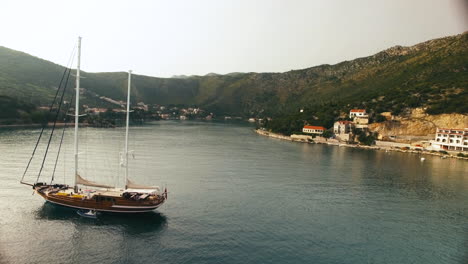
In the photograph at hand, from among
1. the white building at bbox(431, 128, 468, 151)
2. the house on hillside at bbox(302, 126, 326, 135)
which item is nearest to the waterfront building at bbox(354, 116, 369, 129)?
the house on hillside at bbox(302, 126, 326, 135)

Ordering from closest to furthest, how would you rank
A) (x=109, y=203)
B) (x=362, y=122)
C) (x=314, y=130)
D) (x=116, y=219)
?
(x=116, y=219)
(x=109, y=203)
(x=362, y=122)
(x=314, y=130)

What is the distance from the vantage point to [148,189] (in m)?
38.0

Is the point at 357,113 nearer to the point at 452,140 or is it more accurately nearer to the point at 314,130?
the point at 314,130

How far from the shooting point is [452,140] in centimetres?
9525

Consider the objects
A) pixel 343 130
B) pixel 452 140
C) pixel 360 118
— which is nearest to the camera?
pixel 452 140

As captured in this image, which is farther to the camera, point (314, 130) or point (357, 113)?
point (357, 113)

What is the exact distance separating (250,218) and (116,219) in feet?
46.3

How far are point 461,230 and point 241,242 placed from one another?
2346 cm

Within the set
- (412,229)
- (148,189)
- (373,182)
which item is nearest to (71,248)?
(148,189)

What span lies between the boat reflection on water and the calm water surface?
0.33 ft

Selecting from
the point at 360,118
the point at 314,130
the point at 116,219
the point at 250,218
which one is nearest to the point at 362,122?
the point at 360,118

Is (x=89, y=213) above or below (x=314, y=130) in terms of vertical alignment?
below

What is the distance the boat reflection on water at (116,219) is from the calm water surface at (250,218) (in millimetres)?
101

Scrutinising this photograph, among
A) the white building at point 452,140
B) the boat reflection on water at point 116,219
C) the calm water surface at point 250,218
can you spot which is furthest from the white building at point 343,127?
the boat reflection on water at point 116,219
